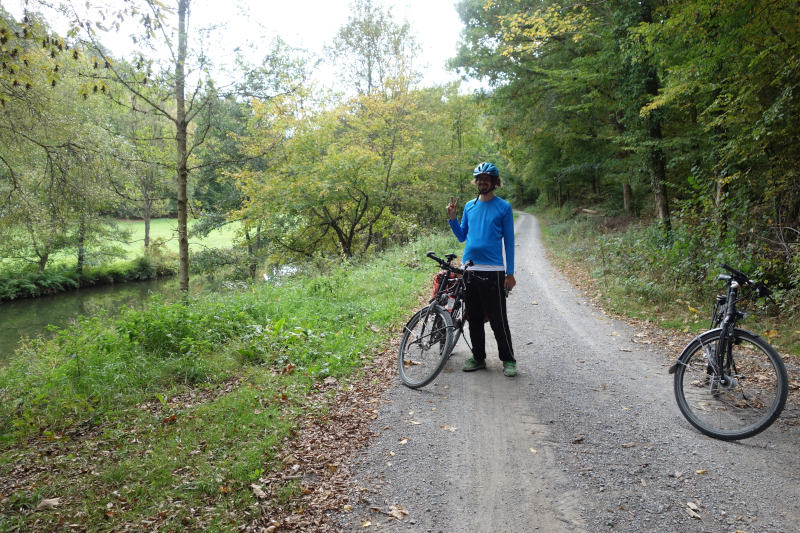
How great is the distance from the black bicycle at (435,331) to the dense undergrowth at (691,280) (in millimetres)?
3983

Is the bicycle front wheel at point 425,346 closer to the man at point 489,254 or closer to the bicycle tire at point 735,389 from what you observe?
the man at point 489,254

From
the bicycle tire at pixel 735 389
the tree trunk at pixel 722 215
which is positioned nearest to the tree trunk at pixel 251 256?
the tree trunk at pixel 722 215

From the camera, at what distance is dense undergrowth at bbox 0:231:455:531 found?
10.1 ft

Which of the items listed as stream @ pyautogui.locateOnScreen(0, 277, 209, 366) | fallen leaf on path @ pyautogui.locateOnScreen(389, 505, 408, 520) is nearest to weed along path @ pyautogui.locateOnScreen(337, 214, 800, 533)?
fallen leaf on path @ pyautogui.locateOnScreen(389, 505, 408, 520)

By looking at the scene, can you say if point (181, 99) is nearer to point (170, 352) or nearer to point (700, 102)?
point (170, 352)

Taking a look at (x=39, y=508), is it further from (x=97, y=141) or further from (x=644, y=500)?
(x=97, y=141)

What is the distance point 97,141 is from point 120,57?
6.39 ft

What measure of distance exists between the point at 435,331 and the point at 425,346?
24 centimetres

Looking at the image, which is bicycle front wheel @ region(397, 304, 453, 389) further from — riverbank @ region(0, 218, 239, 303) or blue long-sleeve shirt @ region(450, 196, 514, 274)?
riverbank @ region(0, 218, 239, 303)

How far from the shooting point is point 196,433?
394 cm

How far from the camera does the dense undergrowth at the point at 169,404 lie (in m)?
3.07

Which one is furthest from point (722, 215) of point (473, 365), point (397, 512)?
point (397, 512)

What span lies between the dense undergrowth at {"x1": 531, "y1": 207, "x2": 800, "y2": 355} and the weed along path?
8.67 ft

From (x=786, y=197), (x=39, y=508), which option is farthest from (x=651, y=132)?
(x=39, y=508)
